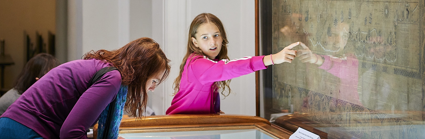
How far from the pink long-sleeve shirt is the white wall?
521 mm

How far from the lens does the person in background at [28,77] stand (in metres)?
2.18

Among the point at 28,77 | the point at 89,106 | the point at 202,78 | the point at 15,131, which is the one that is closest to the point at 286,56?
the point at 202,78

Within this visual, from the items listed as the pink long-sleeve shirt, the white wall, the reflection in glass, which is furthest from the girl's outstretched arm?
the white wall

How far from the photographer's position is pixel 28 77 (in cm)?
226

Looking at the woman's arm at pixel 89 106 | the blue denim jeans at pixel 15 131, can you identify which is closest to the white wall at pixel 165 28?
the woman's arm at pixel 89 106

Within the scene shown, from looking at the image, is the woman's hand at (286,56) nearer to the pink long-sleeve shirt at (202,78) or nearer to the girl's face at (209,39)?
the pink long-sleeve shirt at (202,78)

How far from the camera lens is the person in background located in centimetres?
218

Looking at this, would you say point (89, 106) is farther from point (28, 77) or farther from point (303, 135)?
point (28, 77)

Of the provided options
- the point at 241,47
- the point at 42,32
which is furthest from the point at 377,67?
the point at 42,32

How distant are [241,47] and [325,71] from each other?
0.96m

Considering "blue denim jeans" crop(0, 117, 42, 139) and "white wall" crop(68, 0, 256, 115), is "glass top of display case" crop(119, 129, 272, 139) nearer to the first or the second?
"blue denim jeans" crop(0, 117, 42, 139)

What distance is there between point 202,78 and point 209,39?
22 centimetres

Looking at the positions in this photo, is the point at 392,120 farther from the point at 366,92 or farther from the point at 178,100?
the point at 178,100

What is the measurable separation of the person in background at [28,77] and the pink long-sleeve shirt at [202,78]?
3.86 ft
